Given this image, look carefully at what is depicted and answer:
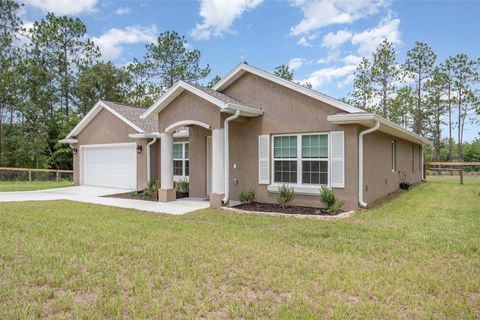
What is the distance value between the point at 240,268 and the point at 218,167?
5.81 meters

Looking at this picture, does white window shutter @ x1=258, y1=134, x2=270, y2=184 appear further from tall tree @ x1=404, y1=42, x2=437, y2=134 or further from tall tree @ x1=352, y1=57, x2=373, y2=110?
tall tree @ x1=404, y1=42, x2=437, y2=134

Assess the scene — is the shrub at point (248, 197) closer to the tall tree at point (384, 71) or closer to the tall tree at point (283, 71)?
the tall tree at point (283, 71)

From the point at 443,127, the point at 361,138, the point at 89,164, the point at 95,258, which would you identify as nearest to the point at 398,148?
the point at 361,138

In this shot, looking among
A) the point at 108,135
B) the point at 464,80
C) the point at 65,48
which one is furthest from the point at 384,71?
the point at 65,48

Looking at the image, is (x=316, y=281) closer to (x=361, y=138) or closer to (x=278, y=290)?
(x=278, y=290)

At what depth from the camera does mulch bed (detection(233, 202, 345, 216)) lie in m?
9.38

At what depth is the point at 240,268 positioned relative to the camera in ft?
15.7

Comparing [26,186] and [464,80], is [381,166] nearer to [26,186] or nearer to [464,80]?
[26,186]

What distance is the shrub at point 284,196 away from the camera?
33.3 feet

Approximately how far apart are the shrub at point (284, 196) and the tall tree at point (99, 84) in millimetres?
25243

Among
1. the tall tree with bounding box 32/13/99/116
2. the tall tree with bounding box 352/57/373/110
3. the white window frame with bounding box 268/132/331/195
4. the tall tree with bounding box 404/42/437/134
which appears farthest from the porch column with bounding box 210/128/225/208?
the tall tree with bounding box 404/42/437/134

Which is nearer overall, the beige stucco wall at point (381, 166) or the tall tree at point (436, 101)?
the beige stucco wall at point (381, 166)

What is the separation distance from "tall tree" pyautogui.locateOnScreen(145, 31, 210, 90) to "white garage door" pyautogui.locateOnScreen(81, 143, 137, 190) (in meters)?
15.1

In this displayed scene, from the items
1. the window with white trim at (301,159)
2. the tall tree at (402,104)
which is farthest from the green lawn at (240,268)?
the tall tree at (402,104)
